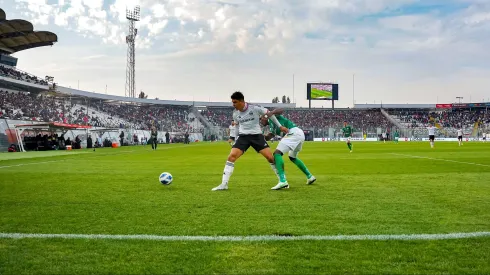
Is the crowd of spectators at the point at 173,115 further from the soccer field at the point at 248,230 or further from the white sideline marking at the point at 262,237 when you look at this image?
the white sideline marking at the point at 262,237

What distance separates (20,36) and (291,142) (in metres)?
49.0

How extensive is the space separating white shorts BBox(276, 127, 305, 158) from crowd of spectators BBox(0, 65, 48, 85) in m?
47.8

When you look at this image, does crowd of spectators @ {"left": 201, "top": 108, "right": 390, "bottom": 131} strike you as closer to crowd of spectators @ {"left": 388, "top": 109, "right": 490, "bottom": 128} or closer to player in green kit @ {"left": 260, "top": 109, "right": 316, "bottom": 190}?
crowd of spectators @ {"left": 388, "top": 109, "right": 490, "bottom": 128}

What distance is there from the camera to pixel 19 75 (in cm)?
5375

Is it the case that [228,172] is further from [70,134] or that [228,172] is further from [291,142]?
[70,134]

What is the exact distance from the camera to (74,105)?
65.1m

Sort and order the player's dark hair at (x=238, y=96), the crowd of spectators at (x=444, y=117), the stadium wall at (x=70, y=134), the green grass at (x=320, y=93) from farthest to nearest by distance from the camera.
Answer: the green grass at (x=320, y=93) → the crowd of spectators at (x=444, y=117) → the stadium wall at (x=70, y=134) → the player's dark hair at (x=238, y=96)

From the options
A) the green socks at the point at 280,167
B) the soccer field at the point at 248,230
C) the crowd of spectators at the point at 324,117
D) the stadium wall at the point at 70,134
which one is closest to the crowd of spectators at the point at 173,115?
the crowd of spectators at the point at 324,117

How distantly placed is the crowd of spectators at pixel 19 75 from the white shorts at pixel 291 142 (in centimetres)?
4785

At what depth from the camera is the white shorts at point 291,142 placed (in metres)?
10.4

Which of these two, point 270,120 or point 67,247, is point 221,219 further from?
point 270,120

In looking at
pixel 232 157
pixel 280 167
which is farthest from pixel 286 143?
pixel 232 157

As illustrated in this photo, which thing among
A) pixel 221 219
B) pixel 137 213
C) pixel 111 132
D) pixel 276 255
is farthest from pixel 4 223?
pixel 111 132

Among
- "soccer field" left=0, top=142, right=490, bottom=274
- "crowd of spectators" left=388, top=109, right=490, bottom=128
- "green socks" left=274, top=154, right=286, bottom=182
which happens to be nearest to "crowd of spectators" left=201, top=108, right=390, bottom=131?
"crowd of spectators" left=388, top=109, right=490, bottom=128
